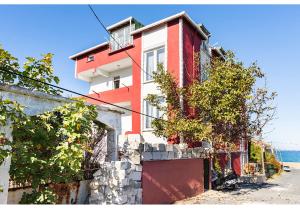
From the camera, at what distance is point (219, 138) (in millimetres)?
16266

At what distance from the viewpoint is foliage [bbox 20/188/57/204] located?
858 centimetres

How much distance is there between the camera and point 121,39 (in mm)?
24062

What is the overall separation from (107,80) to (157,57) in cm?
732

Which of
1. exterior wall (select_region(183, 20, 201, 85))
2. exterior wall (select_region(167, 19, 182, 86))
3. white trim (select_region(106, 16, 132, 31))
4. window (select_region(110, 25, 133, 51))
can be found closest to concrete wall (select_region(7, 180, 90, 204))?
exterior wall (select_region(167, 19, 182, 86))

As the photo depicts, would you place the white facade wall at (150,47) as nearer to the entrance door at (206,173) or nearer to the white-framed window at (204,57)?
the white-framed window at (204,57)

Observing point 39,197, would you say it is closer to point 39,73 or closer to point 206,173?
point 39,73

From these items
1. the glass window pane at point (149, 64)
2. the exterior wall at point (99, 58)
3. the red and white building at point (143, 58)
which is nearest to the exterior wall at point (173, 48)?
the red and white building at point (143, 58)

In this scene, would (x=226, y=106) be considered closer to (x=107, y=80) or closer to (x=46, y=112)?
(x=46, y=112)

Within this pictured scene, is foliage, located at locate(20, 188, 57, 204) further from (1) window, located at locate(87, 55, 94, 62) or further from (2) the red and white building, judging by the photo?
(1) window, located at locate(87, 55, 94, 62)

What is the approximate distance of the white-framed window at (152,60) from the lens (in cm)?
2058

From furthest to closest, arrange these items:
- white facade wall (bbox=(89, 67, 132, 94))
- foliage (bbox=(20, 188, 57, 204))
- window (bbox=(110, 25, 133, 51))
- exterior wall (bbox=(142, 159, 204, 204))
→ 1. white facade wall (bbox=(89, 67, 132, 94))
2. window (bbox=(110, 25, 133, 51))
3. exterior wall (bbox=(142, 159, 204, 204))
4. foliage (bbox=(20, 188, 57, 204))

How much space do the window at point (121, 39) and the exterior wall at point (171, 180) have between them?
11.8 meters

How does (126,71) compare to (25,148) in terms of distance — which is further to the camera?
(126,71)

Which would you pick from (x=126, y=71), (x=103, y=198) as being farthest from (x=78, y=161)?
(x=126, y=71)
